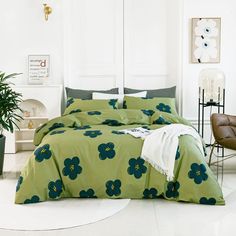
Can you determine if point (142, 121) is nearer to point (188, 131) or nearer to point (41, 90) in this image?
point (188, 131)

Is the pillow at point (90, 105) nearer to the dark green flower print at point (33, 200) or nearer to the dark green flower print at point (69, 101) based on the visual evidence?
the dark green flower print at point (69, 101)

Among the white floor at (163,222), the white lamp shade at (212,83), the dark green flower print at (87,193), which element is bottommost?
the white floor at (163,222)

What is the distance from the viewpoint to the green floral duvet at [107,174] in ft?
12.8

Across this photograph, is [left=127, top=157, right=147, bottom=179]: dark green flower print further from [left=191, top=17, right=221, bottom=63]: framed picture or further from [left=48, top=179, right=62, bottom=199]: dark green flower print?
[left=191, top=17, right=221, bottom=63]: framed picture

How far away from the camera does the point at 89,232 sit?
3.26 meters

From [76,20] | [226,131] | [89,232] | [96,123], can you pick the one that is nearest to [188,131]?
Result: [226,131]

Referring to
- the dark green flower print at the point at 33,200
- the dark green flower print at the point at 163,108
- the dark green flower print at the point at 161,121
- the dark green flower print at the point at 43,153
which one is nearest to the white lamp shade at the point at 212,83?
the dark green flower print at the point at 163,108

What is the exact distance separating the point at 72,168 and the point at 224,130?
6.14ft

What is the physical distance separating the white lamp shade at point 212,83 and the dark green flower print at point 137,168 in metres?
2.25

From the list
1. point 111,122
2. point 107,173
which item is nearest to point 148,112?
point 111,122

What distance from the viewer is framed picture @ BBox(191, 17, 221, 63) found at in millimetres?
6090

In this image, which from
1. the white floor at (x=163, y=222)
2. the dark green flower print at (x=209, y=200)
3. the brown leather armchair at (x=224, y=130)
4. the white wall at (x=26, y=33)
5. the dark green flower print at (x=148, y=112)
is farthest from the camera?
the white wall at (x=26, y=33)

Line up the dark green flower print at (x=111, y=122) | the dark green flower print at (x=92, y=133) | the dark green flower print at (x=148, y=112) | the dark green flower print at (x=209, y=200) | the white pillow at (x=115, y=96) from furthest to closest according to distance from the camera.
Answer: the white pillow at (x=115, y=96)
the dark green flower print at (x=148, y=112)
the dark green flower print at (x=111, y=122)
the dark green flower print at (x=92, y=133)
the dark green flower print at (x=209, y=200)

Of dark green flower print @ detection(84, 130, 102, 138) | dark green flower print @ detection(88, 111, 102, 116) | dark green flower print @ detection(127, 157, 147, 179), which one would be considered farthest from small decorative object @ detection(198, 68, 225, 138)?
dark green flower print @ detection(127, 157, 147, 179)
